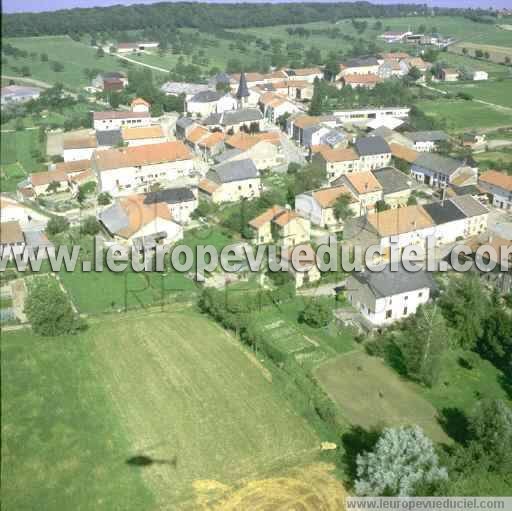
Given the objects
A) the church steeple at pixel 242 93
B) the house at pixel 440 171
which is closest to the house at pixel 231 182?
the house at pixel 440 171

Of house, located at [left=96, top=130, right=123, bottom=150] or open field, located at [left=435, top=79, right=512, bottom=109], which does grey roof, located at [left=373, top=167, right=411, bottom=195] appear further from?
open field, located at [left=435, top=79, right=512, bottom=109]

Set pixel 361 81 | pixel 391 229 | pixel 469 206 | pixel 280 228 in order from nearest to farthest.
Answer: pixel 391 229
pixel 280 228
pixel 469 206
pixel 361 81

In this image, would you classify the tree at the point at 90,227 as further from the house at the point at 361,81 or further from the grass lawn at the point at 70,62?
the house at the point at 361,81

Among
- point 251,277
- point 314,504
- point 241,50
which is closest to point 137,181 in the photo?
point 251,277

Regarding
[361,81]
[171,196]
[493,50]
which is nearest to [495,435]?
[171,196]

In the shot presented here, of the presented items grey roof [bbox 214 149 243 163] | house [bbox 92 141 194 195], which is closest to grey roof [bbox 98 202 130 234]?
house [bbox 92 141 194 195]

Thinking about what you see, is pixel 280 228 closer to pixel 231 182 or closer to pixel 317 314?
pixel 231 182
